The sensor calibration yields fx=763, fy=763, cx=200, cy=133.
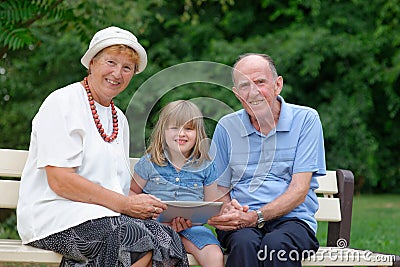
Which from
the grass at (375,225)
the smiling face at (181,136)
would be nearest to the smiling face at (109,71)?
the smiling face at (181,136)

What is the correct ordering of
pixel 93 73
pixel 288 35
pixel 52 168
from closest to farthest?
pixel 52 168 < pixel 93 73 < pixel 288 35

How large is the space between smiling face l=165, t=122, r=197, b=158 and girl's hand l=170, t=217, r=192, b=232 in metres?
0.36

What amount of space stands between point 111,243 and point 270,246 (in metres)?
0.80

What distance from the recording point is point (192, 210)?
3.72 meters

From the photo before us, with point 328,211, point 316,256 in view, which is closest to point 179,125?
point 316,256

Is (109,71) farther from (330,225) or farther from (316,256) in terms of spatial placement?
(330,225)

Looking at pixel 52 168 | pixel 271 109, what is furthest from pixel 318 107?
pixel 52 168

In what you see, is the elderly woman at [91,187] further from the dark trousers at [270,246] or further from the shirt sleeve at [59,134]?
the dark trousers at [270,246]

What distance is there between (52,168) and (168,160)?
0.62 m

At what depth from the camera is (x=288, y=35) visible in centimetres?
1273

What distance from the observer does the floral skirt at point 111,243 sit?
3486 millimetres

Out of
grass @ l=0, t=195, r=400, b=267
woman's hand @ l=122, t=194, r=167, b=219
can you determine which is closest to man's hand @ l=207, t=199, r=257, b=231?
woman's hand @ l=122, t=194, r=167, b=219

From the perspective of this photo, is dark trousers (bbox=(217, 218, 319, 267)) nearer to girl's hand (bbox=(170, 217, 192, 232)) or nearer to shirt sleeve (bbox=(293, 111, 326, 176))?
girl's hand (bbox=(170, 217, 192, 232))

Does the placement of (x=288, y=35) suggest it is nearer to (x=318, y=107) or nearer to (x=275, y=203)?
(x=318, y=107)
